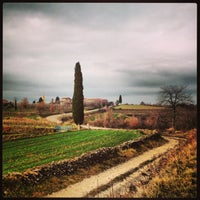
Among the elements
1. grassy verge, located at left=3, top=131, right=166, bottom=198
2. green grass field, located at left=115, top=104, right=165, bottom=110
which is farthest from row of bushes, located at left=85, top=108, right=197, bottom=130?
grassy verge, located at left=3, top=131, right=166, bottom=198

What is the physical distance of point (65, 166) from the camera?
6438mm

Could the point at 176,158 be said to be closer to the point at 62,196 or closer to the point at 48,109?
the point at 62,196

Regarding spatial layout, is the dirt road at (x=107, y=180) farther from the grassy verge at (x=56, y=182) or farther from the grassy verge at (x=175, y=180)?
the grassy verge at (x=175, y=180)

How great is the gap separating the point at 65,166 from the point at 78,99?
1984 millimetres

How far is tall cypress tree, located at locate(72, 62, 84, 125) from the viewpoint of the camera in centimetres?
705

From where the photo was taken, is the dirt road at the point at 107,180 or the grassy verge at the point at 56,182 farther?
the dirt road at the point at 107,180

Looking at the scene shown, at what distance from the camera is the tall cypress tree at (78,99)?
7.05 m

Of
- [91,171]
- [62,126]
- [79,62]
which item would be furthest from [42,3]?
[91,171]

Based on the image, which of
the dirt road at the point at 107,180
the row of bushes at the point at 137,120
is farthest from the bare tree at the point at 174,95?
Result: the dirt road at the point at 107,180

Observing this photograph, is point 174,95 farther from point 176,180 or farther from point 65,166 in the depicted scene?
point 65,166

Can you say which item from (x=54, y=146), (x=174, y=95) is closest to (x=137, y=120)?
(x=174, y=95)

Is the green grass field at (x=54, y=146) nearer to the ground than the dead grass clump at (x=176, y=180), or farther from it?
farther from it

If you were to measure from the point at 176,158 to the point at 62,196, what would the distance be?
330cm

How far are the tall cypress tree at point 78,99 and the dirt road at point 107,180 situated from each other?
1764 millimetres
